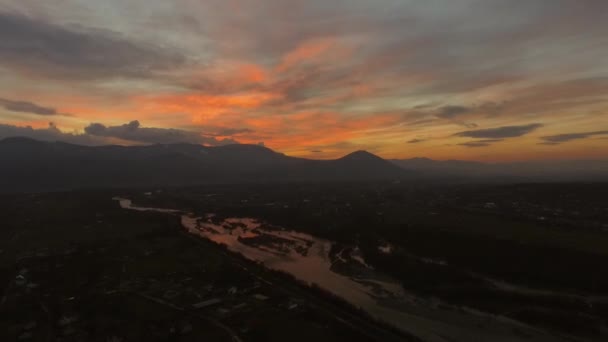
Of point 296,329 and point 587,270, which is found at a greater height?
point 587,270

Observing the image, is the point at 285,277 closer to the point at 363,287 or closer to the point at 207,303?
the point at 363,287

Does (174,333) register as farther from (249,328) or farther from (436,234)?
(436,234)

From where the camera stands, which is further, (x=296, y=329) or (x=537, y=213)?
(x=537, y=213)

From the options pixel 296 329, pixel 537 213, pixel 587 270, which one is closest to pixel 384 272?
pixel 296 329

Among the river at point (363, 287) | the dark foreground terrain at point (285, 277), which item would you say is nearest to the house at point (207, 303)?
the dark foreground terrain at point (285, 277)

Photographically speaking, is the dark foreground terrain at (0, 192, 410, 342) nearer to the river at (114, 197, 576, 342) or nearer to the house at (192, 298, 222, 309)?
the house at (192, 298, 222, 309)

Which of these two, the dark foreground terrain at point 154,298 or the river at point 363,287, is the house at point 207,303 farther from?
the river at point 363,287

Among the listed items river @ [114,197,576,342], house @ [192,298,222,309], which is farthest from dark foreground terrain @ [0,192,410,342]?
river @ [114,197,576,342]

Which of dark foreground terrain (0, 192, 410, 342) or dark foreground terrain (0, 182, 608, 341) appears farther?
dark foreground terrain (0, 182, 608, 341)
